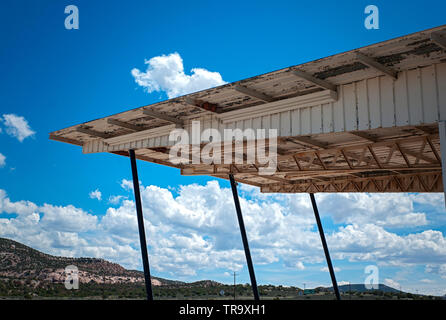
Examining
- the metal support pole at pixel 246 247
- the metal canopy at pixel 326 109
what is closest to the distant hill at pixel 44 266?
the metal canopy at pixel 326 109

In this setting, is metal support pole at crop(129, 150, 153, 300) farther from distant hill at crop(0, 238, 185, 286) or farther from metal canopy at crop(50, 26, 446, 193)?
distant hill at crop(0, 238, 185, 286)

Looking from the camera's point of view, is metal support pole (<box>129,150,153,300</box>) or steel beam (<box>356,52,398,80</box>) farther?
metal support pole (<box>129,150,153,300</box>)

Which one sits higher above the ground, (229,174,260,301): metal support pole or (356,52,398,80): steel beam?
(356,52,398,80): steel beam

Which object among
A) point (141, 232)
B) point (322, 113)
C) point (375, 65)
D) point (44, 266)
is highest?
point (375, 65)

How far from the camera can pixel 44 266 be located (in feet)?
136

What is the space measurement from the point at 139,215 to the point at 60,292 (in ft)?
82.0

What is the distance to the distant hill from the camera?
39.7 metres

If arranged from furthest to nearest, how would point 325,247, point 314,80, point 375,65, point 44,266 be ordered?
point 44,266 → point 325,247 → point 314,80 → point 375,65

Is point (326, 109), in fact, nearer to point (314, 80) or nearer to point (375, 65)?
point (314, 80)

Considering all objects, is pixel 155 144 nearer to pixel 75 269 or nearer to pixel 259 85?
pixel 259 85

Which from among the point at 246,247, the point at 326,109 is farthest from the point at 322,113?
the point at 246,247

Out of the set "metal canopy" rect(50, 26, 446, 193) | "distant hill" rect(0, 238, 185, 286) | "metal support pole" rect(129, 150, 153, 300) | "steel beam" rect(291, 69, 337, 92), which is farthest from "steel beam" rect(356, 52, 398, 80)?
"distant hill" rect(0, 238, 185, 286)

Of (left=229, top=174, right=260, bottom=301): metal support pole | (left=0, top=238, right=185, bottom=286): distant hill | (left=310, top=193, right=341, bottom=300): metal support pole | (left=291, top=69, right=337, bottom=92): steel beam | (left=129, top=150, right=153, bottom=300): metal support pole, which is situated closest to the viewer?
(left=291, top=69, right=337, bottom=92): steel beam
